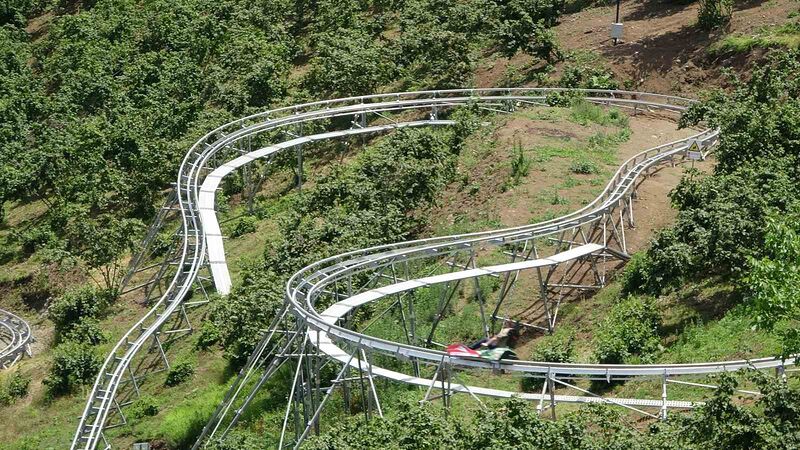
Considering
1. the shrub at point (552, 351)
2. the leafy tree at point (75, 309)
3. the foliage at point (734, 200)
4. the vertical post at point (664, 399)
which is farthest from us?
the leafy tree at point (75, 309)

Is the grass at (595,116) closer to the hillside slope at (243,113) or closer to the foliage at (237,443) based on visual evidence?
the hillside slope at (243,113)

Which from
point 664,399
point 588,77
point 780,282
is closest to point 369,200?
point 588,77

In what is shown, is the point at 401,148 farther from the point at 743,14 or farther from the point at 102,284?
the point at 743,14

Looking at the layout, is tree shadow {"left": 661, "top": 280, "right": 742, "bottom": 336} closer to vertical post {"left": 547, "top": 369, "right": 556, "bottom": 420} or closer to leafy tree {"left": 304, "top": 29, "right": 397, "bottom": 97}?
vertical post {"left": 547, "top": 369, "right": 556, "bottom": 420}

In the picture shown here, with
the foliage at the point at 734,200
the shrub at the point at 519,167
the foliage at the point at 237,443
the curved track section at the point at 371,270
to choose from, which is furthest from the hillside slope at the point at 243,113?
the foliage at the point at 237,443

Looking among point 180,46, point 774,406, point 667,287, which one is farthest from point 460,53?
point 774,406

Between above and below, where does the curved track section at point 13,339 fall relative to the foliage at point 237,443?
below

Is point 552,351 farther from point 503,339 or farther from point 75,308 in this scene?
point 75,308
